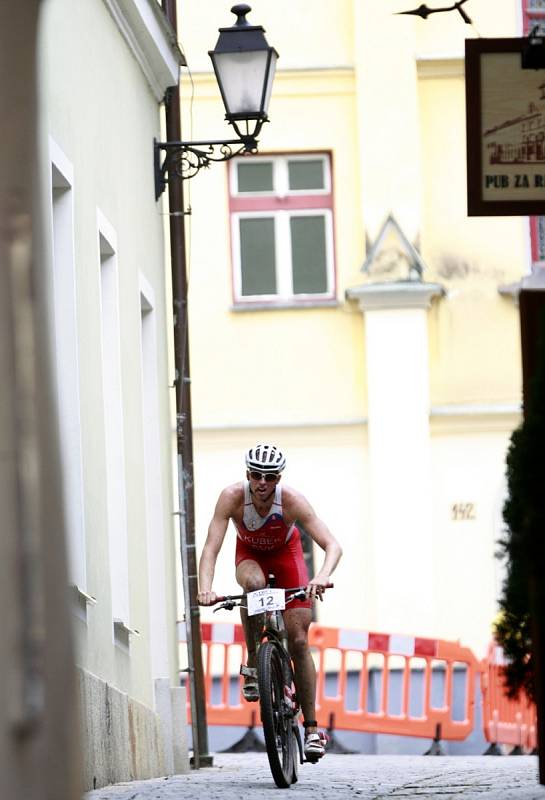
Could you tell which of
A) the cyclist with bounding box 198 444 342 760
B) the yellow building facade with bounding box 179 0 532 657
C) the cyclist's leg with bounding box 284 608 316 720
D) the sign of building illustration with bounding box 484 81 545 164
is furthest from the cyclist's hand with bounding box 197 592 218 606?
the yellow building facade with bounding box 179 0 532 657

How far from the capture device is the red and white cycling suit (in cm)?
1249

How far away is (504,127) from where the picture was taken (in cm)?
902

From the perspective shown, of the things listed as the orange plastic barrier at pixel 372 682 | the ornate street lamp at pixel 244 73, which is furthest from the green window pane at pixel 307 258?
the ornate street lamp at pixel 244 73

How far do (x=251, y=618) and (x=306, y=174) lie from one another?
15014mm

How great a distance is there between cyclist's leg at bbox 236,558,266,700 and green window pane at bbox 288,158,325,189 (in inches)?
569

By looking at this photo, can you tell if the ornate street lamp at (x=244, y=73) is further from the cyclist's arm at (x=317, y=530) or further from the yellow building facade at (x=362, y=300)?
the yellow building facade at (x=362, y=300)

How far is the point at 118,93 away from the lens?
1521 centimetres

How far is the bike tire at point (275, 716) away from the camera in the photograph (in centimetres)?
Answer: 1148

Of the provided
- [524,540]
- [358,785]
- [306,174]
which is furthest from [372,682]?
[524,540]

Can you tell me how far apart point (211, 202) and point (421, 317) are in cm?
280

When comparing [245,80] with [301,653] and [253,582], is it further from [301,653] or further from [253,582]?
[301,653]

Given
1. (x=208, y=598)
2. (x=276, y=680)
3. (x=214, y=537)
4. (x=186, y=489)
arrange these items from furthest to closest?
(x=186, y=489)
(x=214, y=537)
(x=208, y=598)
(x=276, y=680)

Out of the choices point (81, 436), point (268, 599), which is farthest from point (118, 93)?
point (268, 599)

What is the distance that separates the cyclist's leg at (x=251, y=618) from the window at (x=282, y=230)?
14287 millimetres
